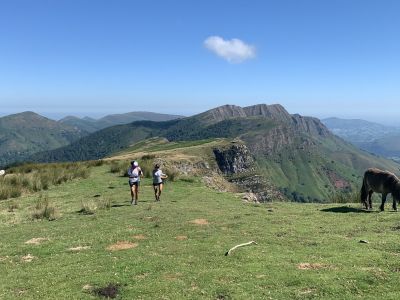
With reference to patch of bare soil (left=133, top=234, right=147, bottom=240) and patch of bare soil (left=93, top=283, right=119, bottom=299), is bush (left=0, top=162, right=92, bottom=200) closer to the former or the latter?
patch of bare soil (left=133, top=234, right=147, bottom=240)

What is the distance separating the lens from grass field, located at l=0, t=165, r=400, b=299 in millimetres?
12263

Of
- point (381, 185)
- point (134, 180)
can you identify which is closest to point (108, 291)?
point (134, 180)

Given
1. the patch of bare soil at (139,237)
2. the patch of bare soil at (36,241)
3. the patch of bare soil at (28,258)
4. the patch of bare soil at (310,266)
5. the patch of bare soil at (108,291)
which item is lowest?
the patch of bare soil at (28,258)

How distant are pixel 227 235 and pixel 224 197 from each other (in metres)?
15.4

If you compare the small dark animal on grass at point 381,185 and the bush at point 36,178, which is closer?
the small dark animal on grass at point 381,185

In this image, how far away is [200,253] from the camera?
1593 centimetres

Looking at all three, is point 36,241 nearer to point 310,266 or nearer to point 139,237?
point 139,237

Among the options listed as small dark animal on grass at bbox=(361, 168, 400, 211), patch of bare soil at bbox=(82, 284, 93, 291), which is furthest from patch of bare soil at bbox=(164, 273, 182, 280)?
small dark animal on grass at bbox=(361, 168, 400, 211)

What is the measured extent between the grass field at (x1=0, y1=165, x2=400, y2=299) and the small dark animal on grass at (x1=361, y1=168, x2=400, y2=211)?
58.3 inches

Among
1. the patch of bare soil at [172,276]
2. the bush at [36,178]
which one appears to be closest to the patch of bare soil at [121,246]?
the patch of bare soil at [172,276]

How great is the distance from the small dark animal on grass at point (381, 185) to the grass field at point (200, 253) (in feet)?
4.86

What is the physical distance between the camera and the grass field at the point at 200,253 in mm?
12263

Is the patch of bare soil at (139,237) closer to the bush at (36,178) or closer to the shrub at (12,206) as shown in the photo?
the shrub at (12,206)

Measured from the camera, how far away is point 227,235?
18.7 meters
